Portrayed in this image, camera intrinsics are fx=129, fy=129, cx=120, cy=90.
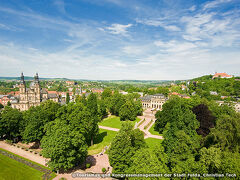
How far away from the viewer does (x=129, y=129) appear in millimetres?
24188

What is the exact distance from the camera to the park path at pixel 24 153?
92.2 ft

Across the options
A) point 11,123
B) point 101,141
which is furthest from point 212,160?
point 11,123

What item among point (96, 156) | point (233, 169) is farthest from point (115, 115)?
point (233, 169)

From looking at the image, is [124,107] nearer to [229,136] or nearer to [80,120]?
[80,120]

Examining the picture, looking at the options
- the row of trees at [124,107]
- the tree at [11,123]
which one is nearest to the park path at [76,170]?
the tree at [11,123]

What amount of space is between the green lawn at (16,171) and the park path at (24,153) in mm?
2307

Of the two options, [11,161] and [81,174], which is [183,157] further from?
[11,161]

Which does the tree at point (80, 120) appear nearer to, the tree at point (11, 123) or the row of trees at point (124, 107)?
the tree at point (11, 123)

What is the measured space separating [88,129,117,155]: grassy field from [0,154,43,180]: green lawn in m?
11.5

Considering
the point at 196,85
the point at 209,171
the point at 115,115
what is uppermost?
the point at 196,85

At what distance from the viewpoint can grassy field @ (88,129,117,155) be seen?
1295 inches

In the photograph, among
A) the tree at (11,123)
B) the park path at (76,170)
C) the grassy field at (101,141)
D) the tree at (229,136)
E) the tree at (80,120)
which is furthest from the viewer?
the tree at (11,123)

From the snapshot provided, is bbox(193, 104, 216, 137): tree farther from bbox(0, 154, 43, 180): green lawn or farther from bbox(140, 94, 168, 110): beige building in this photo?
bbox(140, 94, 168, 110): beige building

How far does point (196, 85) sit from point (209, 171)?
14045cm
